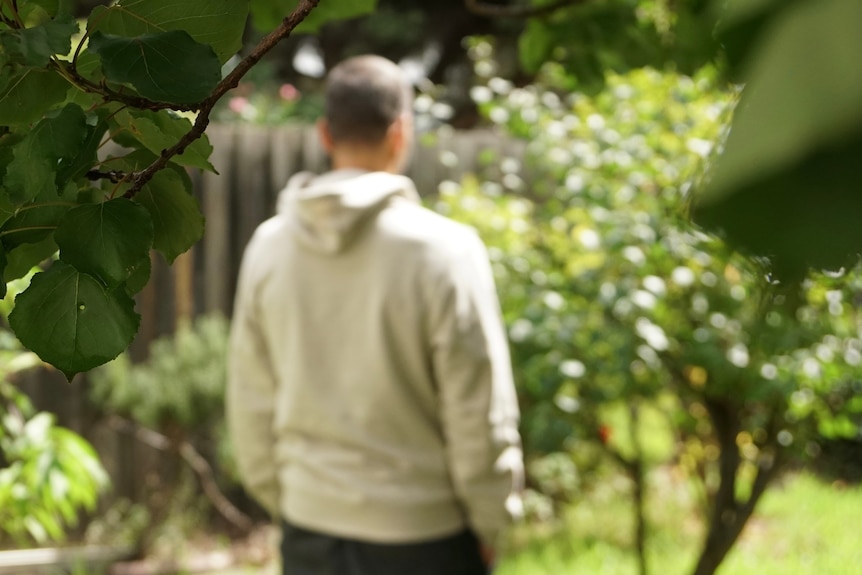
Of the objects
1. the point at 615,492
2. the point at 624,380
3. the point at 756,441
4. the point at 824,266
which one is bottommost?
the point at 615,492

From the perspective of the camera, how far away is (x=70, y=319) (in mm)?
472

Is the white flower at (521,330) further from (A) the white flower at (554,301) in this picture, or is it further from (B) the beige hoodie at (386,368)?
(B) the beige hoodie at (386,368)

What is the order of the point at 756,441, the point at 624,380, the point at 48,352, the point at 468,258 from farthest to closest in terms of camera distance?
the point at 756,441 < the point at 624,380 < the point at 468,258 < the point at 48,352

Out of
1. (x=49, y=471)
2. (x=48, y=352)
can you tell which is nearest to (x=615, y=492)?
(x=49, y=471)

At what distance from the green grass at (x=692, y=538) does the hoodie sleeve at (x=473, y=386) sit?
191cm

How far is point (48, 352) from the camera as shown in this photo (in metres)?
0.48

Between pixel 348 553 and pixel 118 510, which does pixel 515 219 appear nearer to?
pixel 348 553

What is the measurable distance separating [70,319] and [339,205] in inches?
72.9

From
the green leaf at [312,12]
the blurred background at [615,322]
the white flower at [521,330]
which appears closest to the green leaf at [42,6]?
the blurred background at [615,322]

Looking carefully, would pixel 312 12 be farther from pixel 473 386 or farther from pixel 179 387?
pixel 179 387

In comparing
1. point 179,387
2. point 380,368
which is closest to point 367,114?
point 380,368

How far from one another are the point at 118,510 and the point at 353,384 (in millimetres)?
3079

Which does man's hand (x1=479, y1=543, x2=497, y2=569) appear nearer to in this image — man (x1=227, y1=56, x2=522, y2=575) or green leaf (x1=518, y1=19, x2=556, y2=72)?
man (x1=227, y1=56, x2=522, y2=575)

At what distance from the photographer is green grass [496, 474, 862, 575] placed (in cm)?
409
